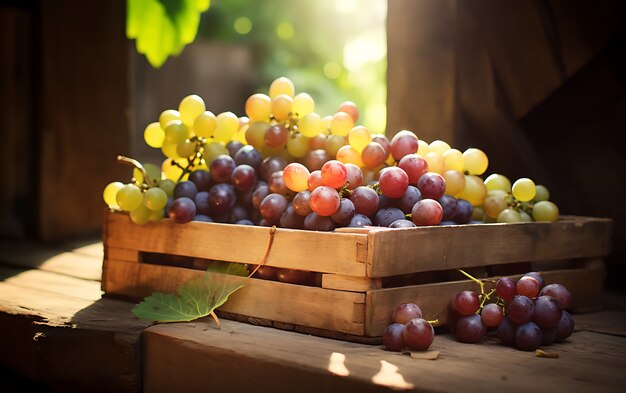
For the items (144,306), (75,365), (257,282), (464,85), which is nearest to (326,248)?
(257,282)

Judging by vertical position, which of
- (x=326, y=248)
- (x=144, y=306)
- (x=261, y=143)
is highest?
(x=261, y=143)

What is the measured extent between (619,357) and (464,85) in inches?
46.2

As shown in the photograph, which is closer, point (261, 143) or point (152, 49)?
point (261, 143)

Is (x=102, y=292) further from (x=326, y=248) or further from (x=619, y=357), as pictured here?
(x=619, y=357)

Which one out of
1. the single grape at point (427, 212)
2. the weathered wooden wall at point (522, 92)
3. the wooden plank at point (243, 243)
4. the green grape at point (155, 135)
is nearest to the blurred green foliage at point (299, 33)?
the weathered wooden wall at point (522, 92)

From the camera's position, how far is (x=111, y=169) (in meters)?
3.29

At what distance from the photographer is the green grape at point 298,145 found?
193 centimetres

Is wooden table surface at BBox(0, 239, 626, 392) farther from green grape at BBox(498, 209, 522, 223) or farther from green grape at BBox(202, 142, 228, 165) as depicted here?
green grape at BBox(202, 142, 228, 165)

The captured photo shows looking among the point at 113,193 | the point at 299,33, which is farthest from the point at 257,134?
the point at 299,33

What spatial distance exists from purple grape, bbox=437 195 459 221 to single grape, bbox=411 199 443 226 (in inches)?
3.7

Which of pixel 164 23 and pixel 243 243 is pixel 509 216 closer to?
pixel 243 243

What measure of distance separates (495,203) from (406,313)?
1.67ft

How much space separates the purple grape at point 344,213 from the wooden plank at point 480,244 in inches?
5.2

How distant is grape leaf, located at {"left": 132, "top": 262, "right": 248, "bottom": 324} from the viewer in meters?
1.71
